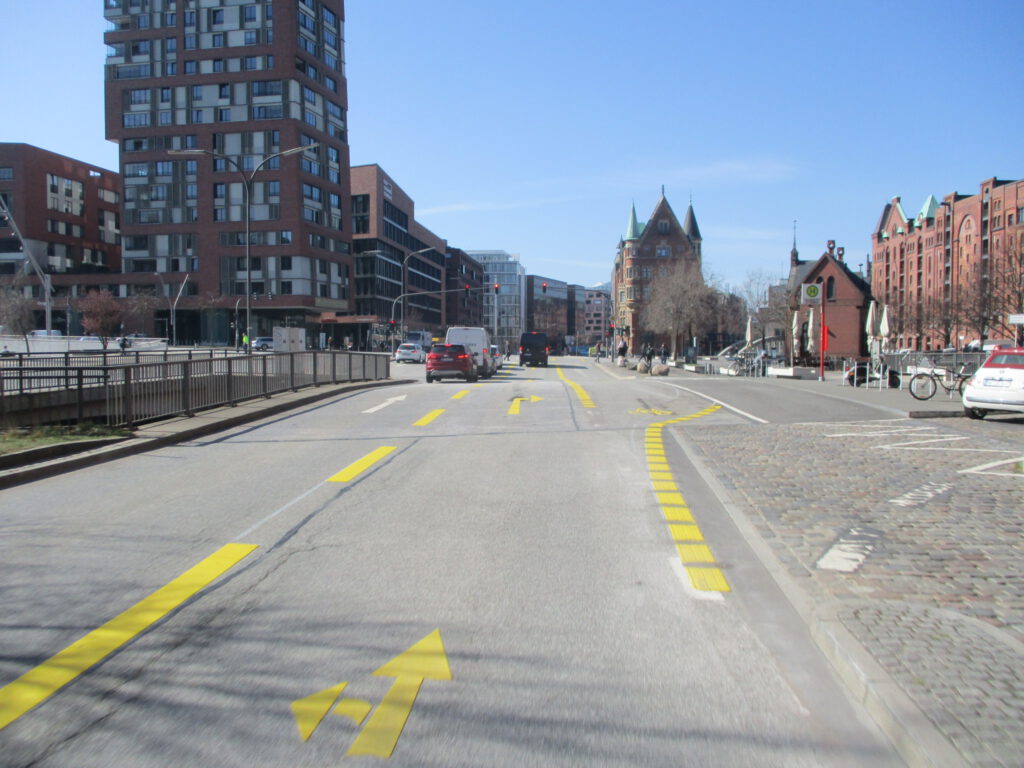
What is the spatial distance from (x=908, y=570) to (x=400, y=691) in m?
3.61

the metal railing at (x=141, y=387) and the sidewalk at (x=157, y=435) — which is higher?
the metal railing at (x=141, y=387)

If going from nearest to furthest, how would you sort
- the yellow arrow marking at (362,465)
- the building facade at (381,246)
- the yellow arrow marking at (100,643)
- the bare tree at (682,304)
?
1. the yellow arrow marking at (100,643)
2. the yellow arrow marking at (362,465)
3. the bare tree at (682,304)
4. the building facade at (381,246)

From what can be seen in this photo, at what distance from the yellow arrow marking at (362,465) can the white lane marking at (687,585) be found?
4611mm

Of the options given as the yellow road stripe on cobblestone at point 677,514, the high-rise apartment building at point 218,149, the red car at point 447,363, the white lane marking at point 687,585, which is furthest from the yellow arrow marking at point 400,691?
the high-rise apartment building at point 218,149

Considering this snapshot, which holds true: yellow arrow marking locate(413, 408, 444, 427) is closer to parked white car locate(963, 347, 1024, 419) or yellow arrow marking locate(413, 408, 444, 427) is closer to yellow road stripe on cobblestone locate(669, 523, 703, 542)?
yellow road stripe on cobblestone locate(669, 523, 703, 542)

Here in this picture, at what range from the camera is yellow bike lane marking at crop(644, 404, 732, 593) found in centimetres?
559

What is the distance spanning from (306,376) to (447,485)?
51.2 feet

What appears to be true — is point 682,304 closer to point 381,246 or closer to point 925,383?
point 381,246

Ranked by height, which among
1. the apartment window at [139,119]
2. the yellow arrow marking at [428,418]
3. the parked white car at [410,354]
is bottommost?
the yellow arrow marking at [428,418]

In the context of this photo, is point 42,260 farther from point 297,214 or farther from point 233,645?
point 233,645

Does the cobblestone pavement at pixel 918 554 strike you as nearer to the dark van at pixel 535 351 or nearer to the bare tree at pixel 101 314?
the dark van at pixel 535 351

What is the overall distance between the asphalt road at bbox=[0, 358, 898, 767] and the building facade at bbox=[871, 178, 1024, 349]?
6012cm

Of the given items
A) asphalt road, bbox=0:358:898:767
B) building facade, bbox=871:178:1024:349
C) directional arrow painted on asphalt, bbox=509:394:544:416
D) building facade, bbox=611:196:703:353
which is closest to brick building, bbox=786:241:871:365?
building facade, bbox=871:178:1024:349

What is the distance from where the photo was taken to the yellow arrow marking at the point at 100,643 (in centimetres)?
366
